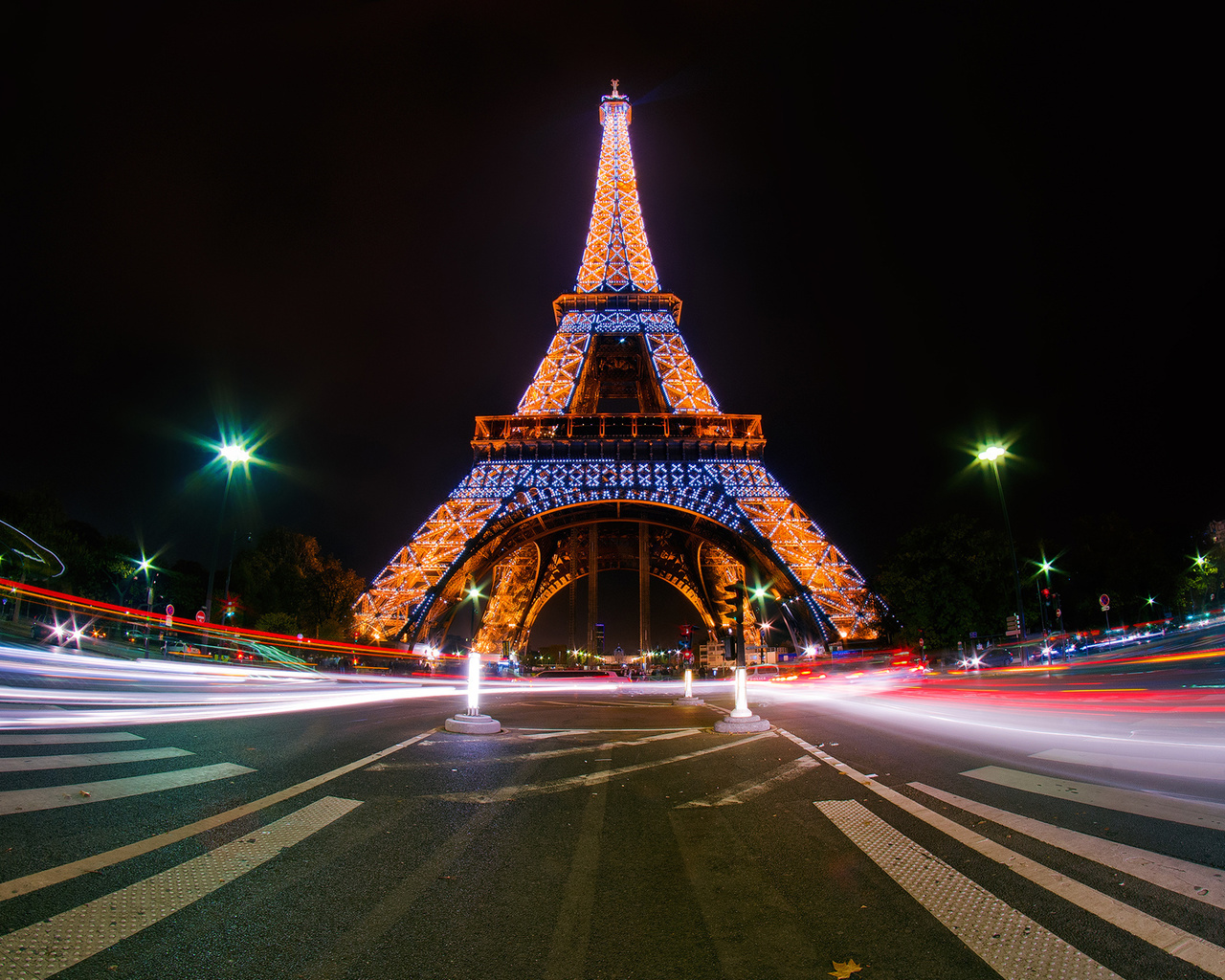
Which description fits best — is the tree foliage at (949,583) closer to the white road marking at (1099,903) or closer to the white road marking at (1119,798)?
the white road marking at (1119,798)

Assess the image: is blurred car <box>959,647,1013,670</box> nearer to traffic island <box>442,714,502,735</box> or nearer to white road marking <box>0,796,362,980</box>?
traffic island <box>442,714,502,735</box>

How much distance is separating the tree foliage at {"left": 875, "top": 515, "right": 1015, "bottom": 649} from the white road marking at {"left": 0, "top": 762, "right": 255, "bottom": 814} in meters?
29.8

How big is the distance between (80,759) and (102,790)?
4.70 feet

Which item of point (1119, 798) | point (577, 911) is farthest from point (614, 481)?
point (577, 911)

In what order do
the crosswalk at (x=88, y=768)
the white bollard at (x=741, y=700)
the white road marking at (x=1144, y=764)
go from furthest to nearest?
1. the white bollard at (x=741, y=700)
2. the white road marking at (x=1144, y=764)
3. the crosswalk at (x=88, y=768)

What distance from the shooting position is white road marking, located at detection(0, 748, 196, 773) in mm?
5016

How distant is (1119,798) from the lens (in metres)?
4.54

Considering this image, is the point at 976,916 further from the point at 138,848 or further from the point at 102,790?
the point at 102,790

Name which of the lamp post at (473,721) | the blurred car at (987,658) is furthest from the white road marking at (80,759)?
the blurred car at (987,658)

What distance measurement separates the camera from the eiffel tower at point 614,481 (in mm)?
35188

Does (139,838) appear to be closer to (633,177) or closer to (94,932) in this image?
(94,932)

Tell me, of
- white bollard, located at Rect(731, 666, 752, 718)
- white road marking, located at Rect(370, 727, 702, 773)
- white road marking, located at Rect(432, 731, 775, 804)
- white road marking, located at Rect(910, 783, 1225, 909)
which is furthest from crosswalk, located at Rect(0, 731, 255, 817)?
white bollard, located at Rect(731, 666, 752, 718)

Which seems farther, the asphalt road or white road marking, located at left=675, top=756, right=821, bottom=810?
white road marking, located at left=675, top=756, right=821, bottom=810

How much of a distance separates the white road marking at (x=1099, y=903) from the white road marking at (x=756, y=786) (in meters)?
1.21
